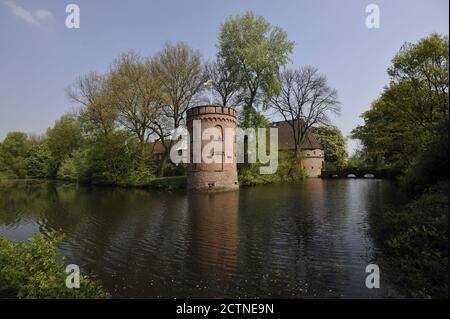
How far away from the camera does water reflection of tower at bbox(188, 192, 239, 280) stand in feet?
22.9

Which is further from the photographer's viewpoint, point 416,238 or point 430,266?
point 416,238

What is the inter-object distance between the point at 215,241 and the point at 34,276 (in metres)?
5.42

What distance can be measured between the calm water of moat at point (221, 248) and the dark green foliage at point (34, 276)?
1192mm

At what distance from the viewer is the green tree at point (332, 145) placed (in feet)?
170

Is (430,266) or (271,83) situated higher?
(271,83)

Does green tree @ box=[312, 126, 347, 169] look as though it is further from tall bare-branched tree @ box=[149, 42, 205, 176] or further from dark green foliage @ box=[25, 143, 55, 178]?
dark green foliage @ box=[25, 143, 55, 178]

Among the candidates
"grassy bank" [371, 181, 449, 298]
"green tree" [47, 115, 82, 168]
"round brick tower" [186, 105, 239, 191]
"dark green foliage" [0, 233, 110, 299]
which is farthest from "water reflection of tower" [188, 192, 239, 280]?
"green tree" [47, 115, 82, 168]

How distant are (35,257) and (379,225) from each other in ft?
30.4

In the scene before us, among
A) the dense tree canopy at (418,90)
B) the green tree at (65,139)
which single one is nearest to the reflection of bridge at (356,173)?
the dense tree canopy at (418,90)

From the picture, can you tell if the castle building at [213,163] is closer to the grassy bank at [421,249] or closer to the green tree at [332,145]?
the grassy bank at [421,249]

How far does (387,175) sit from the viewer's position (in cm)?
3697

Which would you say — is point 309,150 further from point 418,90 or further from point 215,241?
point 215,241
